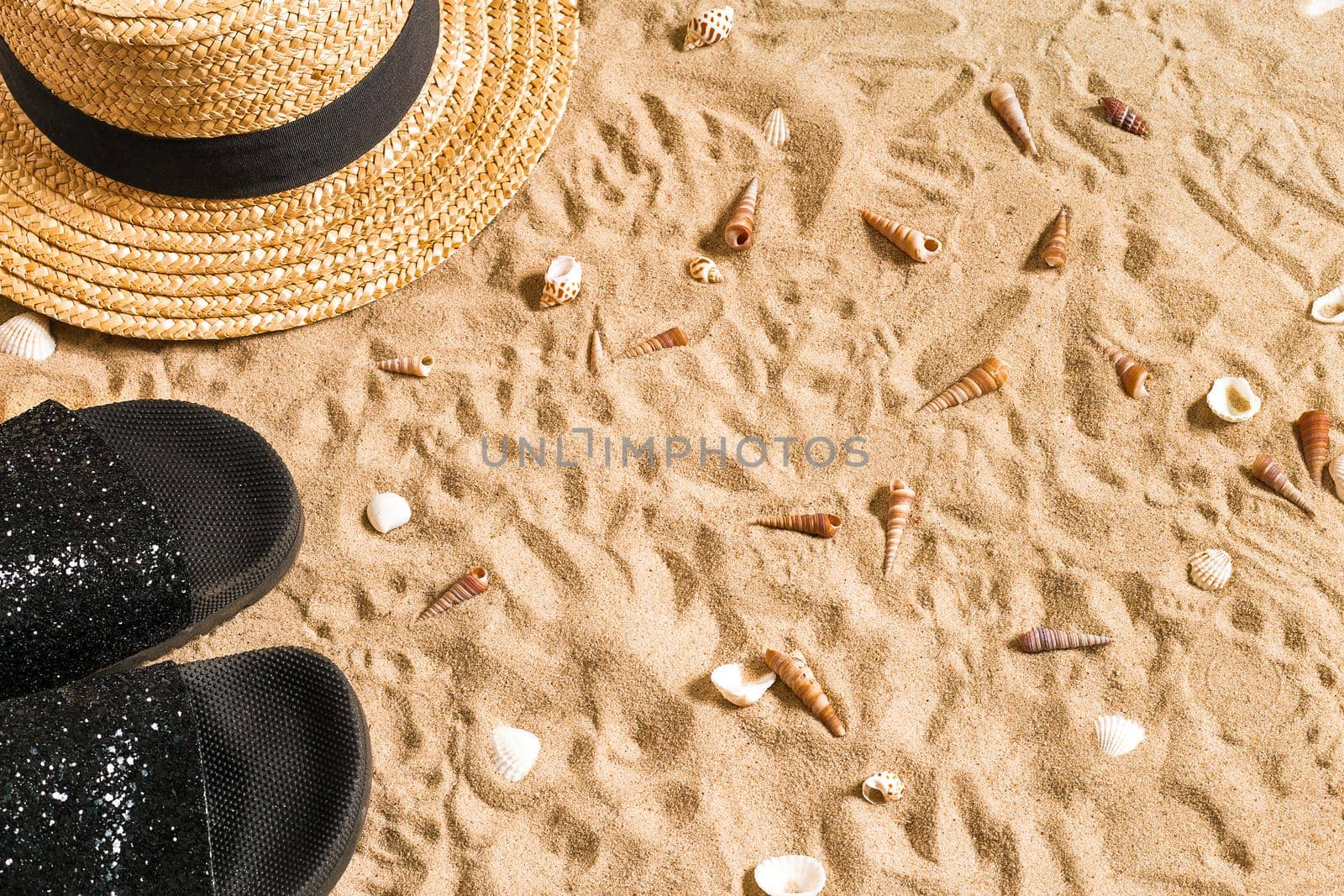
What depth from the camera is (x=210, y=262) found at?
8.04 feet

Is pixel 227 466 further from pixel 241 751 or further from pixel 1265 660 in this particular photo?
pixel 1265 660

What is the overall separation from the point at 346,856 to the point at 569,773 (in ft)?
1.44

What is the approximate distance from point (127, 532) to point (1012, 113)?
2.28 m

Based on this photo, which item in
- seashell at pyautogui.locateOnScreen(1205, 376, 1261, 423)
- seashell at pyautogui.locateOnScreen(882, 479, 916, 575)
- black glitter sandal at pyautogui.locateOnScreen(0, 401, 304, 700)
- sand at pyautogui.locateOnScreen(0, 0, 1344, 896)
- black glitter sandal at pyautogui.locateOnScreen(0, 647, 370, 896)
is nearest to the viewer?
black glitter sandal at pyautogui.locateOnScreen(0, 647, 370, 896)

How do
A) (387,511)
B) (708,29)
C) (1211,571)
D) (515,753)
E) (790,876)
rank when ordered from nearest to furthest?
(790,876) → (515,753) → (1211,571) → (387,511) → (708,29)

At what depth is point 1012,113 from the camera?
9.05 feet

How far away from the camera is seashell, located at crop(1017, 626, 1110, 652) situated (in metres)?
2.18

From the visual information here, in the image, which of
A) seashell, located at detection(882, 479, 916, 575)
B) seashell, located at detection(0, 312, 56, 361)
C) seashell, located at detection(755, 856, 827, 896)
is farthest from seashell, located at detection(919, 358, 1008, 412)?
seashell, located at detection(0, 312, 56, 361)

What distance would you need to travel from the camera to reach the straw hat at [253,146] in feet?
6.73

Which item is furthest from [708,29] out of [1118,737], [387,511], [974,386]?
[1118,737]

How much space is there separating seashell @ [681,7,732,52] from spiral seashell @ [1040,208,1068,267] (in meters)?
1.03

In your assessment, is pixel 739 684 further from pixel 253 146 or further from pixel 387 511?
pixel 253 146

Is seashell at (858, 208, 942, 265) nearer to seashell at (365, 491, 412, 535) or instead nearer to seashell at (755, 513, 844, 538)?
seashell at (755, 513, 844, 538)

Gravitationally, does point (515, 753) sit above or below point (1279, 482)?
below
